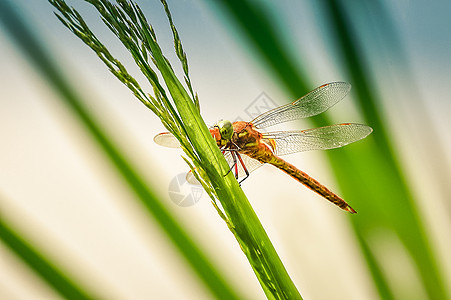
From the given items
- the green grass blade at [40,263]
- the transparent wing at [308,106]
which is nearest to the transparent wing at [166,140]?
the transparent wing at [308,106]

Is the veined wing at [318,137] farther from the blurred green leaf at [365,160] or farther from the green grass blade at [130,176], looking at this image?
the green grass blade at [130,176]

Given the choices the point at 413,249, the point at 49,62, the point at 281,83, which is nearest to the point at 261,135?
the point at 281,83

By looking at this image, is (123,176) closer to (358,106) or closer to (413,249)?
(358,106)

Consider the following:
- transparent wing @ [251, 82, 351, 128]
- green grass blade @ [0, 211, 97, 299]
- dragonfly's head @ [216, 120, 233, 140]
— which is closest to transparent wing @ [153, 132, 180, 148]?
dragonfly's head @ [216, 120, 233, 140]

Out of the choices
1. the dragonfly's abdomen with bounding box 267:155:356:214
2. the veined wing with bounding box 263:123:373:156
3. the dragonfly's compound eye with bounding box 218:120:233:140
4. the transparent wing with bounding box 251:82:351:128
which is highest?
the dragonfly's compound eye with bounding box 218:120:233:140

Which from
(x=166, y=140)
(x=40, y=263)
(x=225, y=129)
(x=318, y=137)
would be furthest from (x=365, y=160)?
(x=40, y=263)

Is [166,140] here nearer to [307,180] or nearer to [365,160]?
[307,180]

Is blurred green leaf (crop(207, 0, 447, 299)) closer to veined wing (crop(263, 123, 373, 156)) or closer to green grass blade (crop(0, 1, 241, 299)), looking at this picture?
veined wing (crop(263, 123, 373, 156))

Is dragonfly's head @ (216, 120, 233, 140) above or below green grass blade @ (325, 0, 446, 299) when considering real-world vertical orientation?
above
